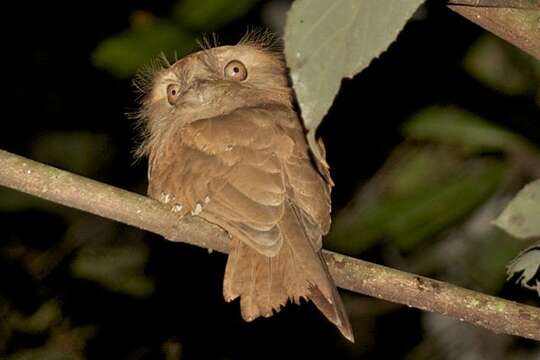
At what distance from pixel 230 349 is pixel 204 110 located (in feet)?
7.54

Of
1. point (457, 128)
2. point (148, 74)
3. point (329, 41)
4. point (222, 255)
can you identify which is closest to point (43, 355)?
point (222, 255)

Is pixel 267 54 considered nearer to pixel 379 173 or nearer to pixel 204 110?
pixel 204 110

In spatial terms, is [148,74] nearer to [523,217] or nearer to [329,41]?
[523,217]

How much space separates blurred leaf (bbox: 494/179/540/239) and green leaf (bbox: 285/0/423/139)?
1.16m

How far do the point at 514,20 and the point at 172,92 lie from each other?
78.4 inches

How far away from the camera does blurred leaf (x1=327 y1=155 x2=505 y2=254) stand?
480 centimetres

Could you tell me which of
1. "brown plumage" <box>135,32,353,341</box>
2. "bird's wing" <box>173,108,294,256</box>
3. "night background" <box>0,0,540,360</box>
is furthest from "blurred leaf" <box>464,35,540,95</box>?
"bird's wing" <box>173,108,294,256</box>

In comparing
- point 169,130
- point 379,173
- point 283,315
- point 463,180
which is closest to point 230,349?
point 283,315

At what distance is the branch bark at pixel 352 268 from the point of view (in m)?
2.86

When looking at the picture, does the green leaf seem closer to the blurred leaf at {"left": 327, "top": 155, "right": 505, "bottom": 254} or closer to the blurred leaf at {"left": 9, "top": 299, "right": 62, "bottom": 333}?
the blurred leaf at {"left": 327, "top": 155, "right": 505, "bottom": 254}

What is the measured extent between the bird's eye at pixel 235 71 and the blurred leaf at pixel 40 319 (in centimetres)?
192

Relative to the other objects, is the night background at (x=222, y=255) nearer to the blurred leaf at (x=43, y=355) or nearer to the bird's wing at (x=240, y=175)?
the blurred leaf at (x=43, y=355)

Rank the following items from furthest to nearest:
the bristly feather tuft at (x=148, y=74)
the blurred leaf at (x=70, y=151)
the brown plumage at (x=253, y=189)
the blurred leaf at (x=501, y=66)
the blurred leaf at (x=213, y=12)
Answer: the blurred leaf at (x=70, y=151) → the blurred leaf at (x=501, y=66) → the bristly feather tuft at (x=148, y=74) → the blurred leaf at (x=213, y=12) → the brown plumage at (x=253, y=189)

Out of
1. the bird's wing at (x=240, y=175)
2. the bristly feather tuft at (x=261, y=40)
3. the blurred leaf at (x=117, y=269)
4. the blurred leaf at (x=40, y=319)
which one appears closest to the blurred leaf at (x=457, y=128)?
the bristly feather tuft at (x=261, y=40)
